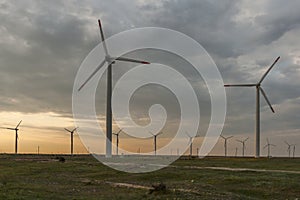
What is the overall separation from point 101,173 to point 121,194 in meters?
25.9

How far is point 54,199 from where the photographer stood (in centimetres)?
3328

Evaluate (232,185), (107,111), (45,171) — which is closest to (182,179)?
(232,185)

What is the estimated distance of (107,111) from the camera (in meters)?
118

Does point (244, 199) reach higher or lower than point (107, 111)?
lower

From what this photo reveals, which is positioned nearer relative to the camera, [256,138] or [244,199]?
[244,199]

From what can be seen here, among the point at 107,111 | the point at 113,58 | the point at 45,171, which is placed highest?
the point at 113,58

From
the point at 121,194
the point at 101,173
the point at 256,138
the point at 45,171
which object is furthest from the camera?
the point at 256,138

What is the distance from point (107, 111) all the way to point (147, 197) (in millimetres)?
84409

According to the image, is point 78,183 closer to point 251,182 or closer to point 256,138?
point 251,182

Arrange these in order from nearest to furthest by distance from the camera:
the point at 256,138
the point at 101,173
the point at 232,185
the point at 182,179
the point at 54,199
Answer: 1. the point at 54,199
2. the point at 232,185
3. the point at 182,179
4. the point at 101,173
5. the point at 256,138

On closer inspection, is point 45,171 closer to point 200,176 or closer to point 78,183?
point 78,183

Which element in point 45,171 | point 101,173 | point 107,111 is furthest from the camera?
point 107,111

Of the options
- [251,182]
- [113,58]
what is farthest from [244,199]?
[113,58]

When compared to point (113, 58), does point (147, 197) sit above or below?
below
